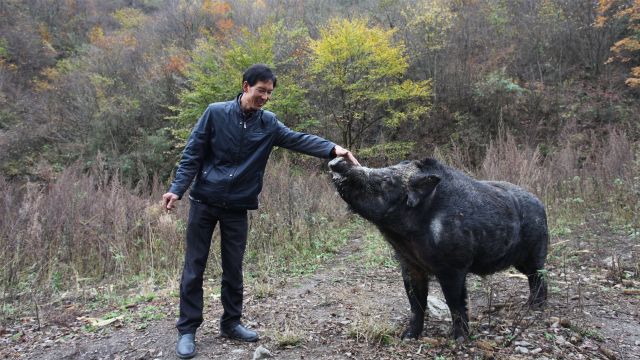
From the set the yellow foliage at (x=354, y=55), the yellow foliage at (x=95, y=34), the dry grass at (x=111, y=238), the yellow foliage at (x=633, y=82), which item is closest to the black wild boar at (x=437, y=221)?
the dry grass at (x=111, y=238)

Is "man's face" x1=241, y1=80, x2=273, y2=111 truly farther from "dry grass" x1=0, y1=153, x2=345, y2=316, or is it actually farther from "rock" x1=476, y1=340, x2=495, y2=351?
"dry grass" x1=0, y1=153, x2=345, y2=316

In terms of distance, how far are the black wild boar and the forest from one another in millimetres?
409

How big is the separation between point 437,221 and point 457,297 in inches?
24.1

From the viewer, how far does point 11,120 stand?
2298cm

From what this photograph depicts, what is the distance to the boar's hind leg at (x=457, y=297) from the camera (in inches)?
130

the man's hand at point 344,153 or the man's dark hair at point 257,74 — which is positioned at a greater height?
the man's dark hair at point 257,74

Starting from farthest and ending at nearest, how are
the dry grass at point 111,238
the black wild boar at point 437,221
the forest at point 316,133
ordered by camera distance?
the dry grass at point 111,238 < the forest at point 316,133 < the black wild boar at point 437,221

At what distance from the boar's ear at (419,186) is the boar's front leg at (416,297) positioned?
719mm

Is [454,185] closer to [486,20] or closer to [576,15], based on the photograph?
[576,15]

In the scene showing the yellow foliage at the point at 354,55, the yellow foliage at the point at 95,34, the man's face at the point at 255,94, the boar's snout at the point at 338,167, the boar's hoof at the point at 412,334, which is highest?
the yellow foliage at the point at 95,34

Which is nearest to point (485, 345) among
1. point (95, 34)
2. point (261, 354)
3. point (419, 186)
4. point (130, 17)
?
point (419, 186)

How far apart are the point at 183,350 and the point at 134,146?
19166 millimetres

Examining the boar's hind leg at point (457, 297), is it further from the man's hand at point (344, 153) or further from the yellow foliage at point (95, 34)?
the yellow foliage at point (95, 34)

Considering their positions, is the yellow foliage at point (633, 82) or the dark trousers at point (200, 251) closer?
the dark trousers at point (200, 251)
